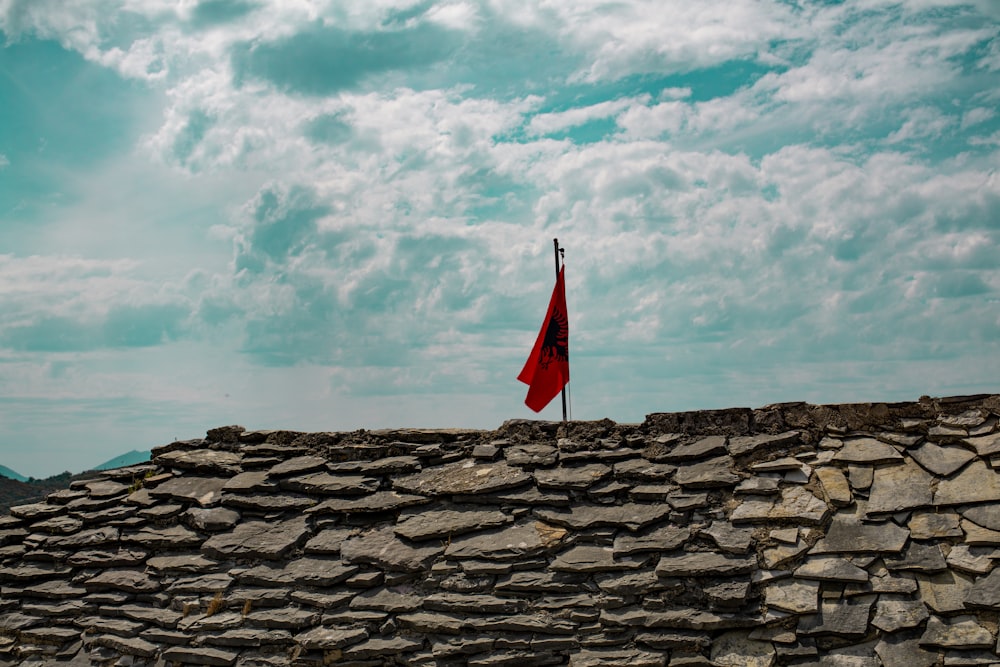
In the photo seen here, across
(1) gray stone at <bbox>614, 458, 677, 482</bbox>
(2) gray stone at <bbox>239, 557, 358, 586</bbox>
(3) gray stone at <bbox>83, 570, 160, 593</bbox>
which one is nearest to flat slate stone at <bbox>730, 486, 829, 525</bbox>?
(1) gray stone at <bbox>614, 458, 677, 482</bbox>

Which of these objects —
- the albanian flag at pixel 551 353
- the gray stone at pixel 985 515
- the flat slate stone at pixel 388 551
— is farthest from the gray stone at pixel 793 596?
the albanian flag at pixel 551 353

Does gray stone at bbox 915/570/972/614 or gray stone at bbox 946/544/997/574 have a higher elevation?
gray stone at bbox 946/544/997/574

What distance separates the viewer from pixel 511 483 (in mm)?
7523

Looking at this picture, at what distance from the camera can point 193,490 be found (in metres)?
8.60

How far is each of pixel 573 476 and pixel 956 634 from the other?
3.15 metres

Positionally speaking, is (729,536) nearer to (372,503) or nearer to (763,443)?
(763,443)

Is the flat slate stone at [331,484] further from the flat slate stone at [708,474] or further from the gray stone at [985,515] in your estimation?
the gray stone at [985,515]

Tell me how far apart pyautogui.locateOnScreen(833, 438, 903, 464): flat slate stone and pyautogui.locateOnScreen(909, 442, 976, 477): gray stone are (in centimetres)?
17

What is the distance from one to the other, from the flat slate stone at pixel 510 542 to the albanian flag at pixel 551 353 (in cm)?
374

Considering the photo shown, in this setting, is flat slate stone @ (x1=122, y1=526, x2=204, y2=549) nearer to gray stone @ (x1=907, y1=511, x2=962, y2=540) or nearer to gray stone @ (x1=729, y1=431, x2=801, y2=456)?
gray stone @ (x1=729, y1=431, x2=801, y2=456)

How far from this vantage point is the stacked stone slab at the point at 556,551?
6.20 metres

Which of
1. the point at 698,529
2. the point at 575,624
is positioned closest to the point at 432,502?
the point at 575,624

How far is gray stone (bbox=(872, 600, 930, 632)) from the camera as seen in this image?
19.5ft

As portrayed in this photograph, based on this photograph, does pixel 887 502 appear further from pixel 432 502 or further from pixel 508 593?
pixel 432 502
